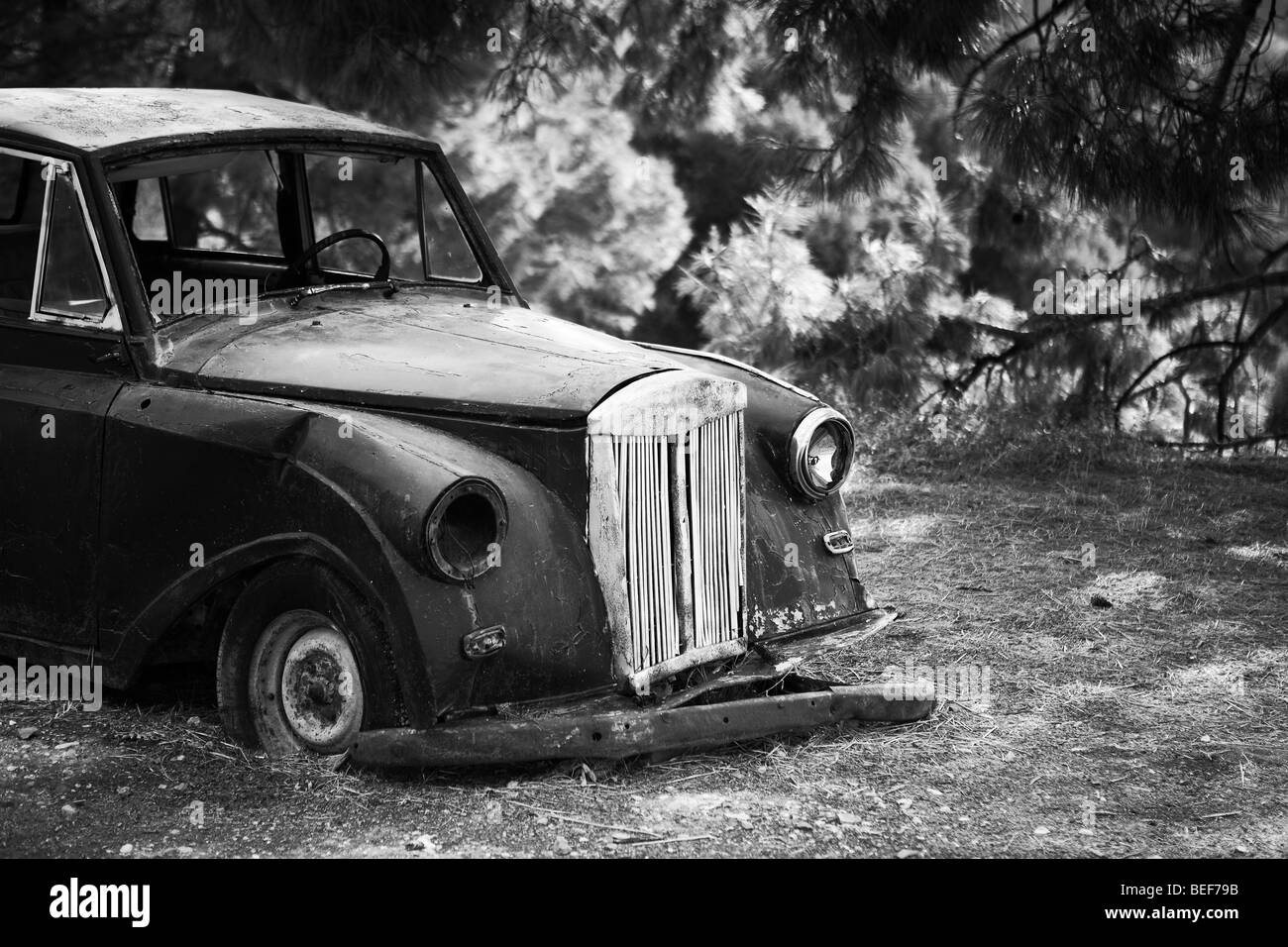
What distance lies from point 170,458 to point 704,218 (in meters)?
11.9

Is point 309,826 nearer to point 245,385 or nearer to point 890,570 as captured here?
point 245,385

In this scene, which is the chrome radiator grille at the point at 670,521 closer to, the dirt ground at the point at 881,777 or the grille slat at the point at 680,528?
the grille slat at the point at 680,528

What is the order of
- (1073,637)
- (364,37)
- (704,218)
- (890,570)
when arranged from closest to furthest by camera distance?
(1073,637)
(890,570)
(364,37)
(704,218)

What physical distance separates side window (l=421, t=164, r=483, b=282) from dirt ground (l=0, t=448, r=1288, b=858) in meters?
1.69

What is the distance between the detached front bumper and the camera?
3.60 metres

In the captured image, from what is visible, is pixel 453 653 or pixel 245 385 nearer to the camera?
pixel 453 653

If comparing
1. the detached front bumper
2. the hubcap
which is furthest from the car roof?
the detached front bumper

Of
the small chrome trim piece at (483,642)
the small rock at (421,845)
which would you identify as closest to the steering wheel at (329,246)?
the small chrome trim piece at (483,642)

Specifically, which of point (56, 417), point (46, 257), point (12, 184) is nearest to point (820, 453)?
point (56, 417)

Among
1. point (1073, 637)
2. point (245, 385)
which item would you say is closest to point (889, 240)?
point (1073, 637)

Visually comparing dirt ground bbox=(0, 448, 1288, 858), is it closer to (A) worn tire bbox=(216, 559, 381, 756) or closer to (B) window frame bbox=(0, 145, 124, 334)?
(A) worn tire bbox=(216, 559, 381, 756)

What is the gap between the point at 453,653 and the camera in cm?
358

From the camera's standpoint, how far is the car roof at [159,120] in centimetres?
441

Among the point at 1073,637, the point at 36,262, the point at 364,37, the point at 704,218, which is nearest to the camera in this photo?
the point at 36,262
